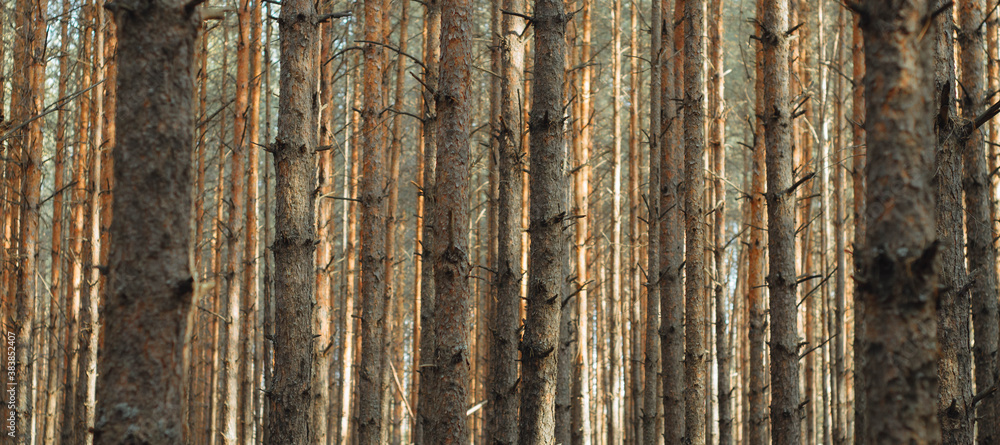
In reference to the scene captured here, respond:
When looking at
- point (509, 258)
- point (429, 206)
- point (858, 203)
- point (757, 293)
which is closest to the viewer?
point (509, 258)

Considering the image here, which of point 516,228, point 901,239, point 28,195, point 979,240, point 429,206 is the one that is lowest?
point 901,239

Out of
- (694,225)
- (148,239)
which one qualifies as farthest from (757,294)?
(148,239)

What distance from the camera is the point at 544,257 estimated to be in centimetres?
497

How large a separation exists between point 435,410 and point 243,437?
820 centimetres

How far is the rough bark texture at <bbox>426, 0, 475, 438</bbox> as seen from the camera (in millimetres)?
4902

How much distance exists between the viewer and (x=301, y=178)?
539cm

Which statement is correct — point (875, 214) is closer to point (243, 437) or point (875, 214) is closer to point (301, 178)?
point (301, 178)

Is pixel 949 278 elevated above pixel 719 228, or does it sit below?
below

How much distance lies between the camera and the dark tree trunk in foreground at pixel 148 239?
241cm

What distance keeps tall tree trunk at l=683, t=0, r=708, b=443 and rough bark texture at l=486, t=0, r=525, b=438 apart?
5.27 ft

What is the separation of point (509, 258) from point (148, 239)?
14.3 ft

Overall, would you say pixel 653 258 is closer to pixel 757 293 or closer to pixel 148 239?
pixel 757 293

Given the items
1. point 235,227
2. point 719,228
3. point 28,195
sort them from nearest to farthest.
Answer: point 28,195 → point 719,228 → point 235,227

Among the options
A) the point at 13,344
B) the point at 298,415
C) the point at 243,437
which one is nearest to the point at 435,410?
the point at 298,415
